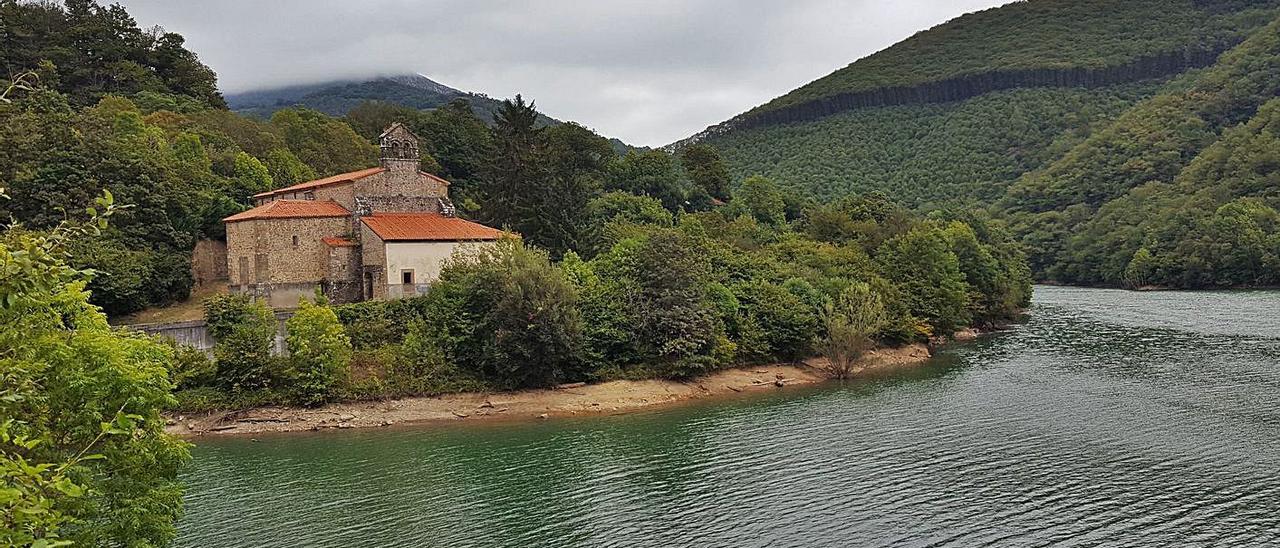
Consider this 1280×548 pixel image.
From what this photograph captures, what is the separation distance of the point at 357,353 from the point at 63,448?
2939 cm

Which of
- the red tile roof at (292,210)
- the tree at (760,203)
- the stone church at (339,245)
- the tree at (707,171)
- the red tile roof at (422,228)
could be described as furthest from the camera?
the tree at (707,171)

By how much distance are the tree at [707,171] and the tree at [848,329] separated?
49.0m

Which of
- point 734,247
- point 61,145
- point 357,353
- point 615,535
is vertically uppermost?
point 61,145

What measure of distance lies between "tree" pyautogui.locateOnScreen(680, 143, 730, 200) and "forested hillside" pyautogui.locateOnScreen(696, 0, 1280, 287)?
111 ft

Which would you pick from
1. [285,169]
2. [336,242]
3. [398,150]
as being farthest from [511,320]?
[285,169]

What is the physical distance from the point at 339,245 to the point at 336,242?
0.27m

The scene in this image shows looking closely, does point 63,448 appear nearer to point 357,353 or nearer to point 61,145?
point 357,353

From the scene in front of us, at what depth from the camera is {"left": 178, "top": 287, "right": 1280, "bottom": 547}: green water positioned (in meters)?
25.5

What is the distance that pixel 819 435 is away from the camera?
120ft

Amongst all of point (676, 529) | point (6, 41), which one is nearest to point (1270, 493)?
point (676, 529)

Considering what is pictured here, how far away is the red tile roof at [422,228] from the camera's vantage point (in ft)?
164

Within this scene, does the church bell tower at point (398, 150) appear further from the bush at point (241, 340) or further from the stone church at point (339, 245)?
the bush at point (241, 340)

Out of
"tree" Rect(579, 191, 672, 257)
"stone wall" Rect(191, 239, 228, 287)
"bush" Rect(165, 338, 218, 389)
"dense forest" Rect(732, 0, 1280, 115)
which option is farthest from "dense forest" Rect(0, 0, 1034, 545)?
"dense forest" Rect(732, 0, 1280, 115)

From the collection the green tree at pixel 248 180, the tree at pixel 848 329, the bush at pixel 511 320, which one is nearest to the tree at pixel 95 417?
the bush at pixel 511 320
